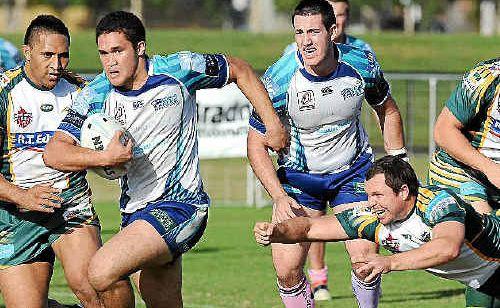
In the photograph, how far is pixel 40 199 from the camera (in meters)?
8.45

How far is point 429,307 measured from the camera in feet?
37.0

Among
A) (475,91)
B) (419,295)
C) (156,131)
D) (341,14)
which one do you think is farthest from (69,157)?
(419,295)

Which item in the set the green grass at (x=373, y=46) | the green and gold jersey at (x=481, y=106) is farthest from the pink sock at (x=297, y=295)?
the green grass at (x=373, y=46)

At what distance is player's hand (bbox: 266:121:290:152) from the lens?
27.4 feet

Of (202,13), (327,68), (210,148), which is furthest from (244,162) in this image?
(202,13)

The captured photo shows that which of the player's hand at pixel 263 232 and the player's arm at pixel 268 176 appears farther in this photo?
the player's arm at pixel 268 176

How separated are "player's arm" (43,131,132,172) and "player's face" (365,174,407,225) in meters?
1.47

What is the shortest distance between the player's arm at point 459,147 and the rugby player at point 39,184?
2416mm

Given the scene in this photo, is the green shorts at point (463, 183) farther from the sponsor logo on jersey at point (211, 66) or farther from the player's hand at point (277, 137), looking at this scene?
the sponsor logo on jersey at point (211, 66)

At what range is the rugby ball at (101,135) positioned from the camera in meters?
8.01

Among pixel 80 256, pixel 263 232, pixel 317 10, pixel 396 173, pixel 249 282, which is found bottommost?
pixel 249 282

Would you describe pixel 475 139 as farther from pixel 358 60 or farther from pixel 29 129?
pixel 29 129

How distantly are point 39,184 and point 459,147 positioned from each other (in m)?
2.82

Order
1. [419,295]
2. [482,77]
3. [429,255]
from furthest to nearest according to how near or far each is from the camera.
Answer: [419,295] < [482,77] < [429,255]
